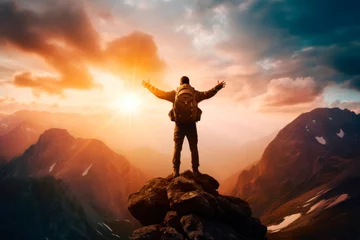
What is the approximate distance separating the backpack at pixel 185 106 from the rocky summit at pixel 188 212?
11.9 feet

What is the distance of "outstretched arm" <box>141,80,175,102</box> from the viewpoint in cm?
1783

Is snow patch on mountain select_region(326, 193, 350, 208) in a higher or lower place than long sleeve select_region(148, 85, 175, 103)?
lower

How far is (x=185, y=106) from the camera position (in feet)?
55.2

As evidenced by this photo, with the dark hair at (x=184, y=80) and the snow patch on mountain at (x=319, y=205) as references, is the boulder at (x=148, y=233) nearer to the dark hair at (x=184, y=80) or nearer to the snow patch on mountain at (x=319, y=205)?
the dark hair at (x=184, y=80)

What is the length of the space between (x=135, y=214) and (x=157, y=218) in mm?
1540

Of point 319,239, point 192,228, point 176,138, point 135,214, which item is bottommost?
point 319,239

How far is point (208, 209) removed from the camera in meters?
14.8

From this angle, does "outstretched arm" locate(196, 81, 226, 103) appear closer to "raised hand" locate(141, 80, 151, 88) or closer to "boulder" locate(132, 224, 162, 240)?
"raised hand" locate(141, 80, 151, 88)

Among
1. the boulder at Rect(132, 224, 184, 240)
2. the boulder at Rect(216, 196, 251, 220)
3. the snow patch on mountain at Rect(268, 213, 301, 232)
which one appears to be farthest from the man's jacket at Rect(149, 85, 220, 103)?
the snow patch on mountain at Rect(268, 213, 301, 232)

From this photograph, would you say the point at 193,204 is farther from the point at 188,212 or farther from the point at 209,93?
the point at 209,93

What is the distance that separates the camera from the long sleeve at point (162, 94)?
1781cm

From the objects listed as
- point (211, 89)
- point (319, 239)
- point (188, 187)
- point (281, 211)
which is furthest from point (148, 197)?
point (281, 211)

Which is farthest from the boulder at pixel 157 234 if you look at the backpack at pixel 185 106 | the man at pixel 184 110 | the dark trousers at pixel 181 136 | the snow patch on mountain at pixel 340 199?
the snow patch on mountain at pixel 340 199

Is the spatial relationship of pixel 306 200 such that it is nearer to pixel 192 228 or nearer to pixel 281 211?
pixel 281 211
